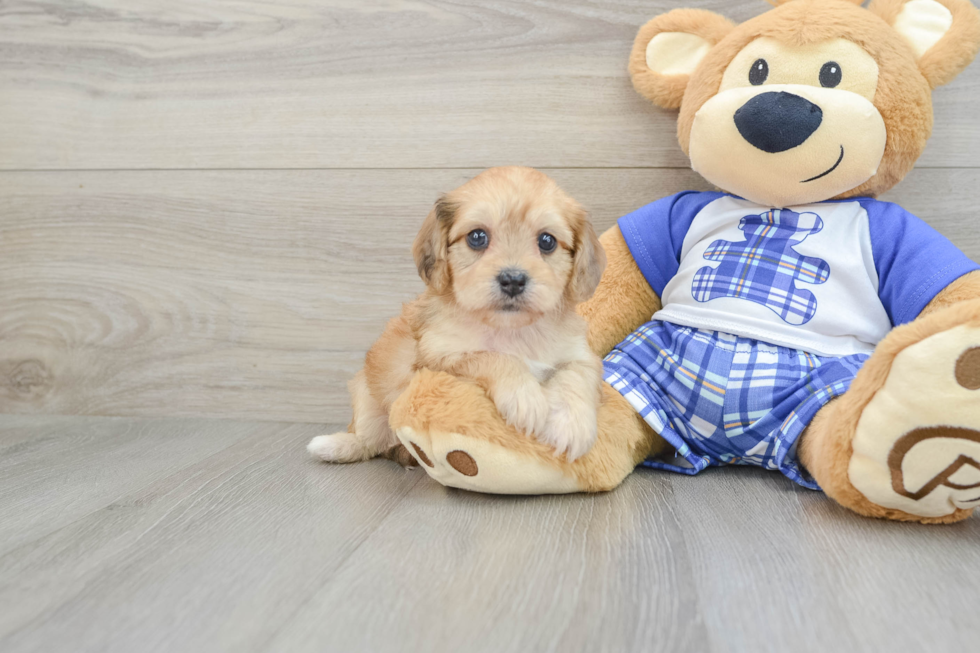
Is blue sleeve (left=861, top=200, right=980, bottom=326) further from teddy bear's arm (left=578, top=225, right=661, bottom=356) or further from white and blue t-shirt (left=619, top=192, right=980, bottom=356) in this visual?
teddy bear's arm (left=578, top=225, right=661, bottom=356)

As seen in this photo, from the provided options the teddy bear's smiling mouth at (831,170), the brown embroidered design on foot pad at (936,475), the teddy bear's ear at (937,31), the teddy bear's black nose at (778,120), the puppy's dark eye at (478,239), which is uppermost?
the teddy bear's ear at (937,31)

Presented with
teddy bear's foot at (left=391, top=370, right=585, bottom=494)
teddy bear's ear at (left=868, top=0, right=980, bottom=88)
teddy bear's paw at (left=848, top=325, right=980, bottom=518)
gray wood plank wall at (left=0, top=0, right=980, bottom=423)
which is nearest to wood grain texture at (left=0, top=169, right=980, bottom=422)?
gray wood plank wall at (left=0, top=0, right=980, bottom=423)

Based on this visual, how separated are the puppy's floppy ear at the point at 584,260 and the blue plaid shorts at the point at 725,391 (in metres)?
0.23

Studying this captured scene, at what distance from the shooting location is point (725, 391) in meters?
1.40

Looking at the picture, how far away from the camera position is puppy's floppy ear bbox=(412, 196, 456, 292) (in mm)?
1336

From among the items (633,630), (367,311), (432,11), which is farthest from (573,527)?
(432,11)

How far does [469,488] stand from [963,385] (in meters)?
0.81

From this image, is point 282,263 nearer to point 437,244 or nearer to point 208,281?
point 208,281

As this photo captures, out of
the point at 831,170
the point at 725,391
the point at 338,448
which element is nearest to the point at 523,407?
the point at 725,391

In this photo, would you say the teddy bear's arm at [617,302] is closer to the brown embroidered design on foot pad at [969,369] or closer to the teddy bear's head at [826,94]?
the teddy bear's head at [826,94]

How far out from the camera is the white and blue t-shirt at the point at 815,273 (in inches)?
54.5

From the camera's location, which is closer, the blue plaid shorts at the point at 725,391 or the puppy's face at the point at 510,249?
the puppy's face at the point at 510,249

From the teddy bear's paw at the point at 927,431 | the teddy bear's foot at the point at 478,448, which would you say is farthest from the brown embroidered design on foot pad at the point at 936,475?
the teddy bear's foot at the point at 478,448

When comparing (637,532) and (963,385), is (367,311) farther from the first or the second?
(963,385)
